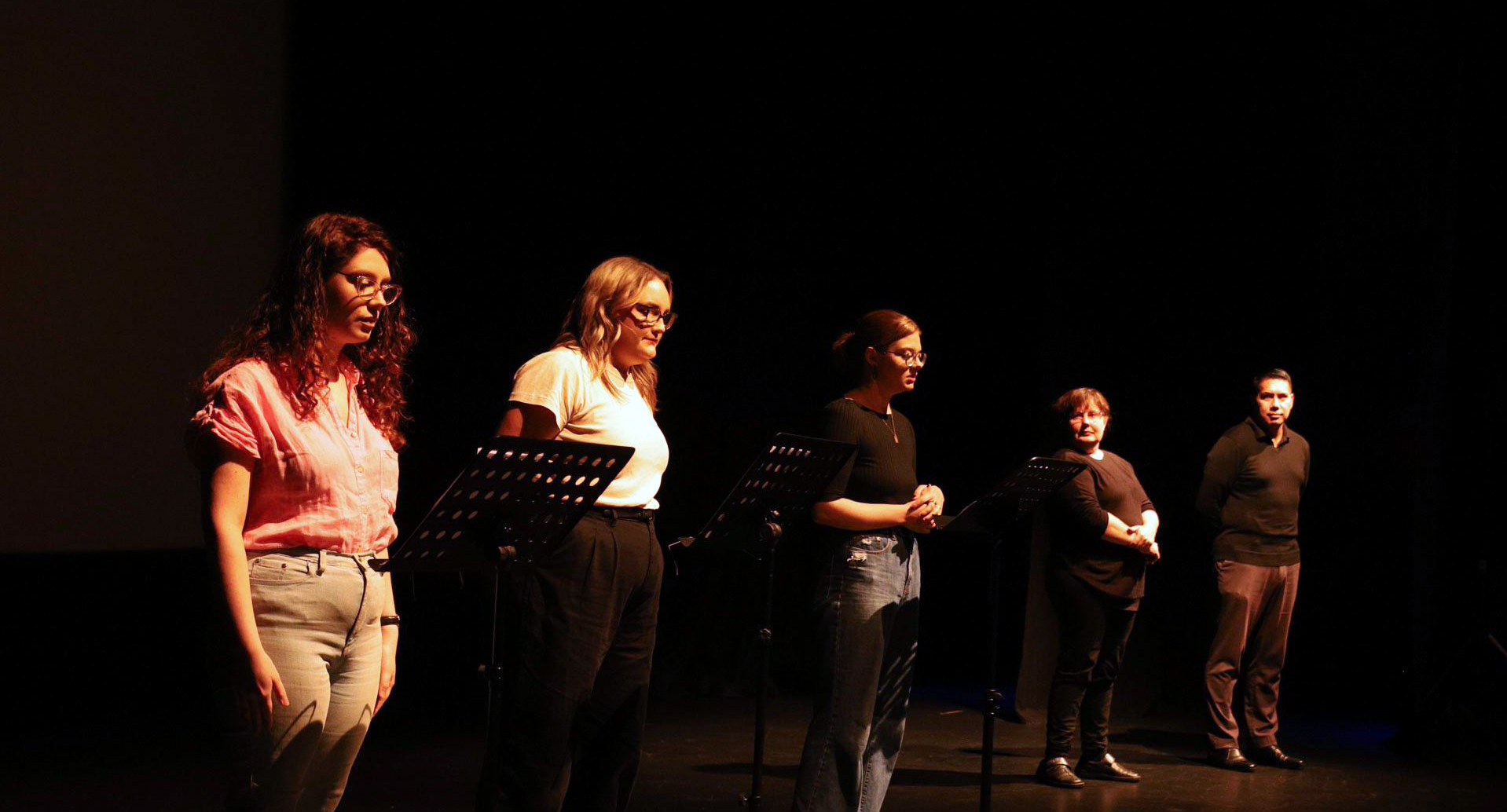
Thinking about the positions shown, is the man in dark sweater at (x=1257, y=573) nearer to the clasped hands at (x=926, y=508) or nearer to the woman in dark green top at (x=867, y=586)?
the woman in dark green top at (x=867, y=586)

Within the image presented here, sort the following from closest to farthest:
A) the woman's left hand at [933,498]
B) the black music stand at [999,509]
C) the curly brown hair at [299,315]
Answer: the curly brown hair at [299,315] → the woman's left hand at [933,498] → the black music stand at [999,509]

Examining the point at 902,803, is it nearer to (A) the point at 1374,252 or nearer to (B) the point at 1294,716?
(B) the point at 1294,716

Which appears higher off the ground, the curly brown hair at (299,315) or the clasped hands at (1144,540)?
the curly brown hair at (299,315)

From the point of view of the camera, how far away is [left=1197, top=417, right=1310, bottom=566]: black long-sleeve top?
5520 mm

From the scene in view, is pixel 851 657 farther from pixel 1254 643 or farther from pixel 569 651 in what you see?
pixel 1254 643

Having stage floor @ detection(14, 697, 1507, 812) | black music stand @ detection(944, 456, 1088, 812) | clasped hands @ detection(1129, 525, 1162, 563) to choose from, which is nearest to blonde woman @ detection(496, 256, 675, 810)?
black music stand @ detection(944, 456, 1088, 812)

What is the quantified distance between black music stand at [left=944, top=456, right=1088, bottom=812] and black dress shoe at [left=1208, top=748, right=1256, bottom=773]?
2122 mm

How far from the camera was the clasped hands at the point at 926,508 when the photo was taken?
3.27 meters

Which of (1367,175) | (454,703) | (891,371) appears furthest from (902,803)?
(1367,175)

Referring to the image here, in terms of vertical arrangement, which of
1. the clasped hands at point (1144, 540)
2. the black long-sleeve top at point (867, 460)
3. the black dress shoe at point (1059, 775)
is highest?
the black long-sleeve top at point (867, 460)

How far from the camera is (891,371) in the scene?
3512mm

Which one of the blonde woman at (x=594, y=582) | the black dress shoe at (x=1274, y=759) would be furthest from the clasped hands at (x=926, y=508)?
the black dress shoe at (x=1274, y=759)

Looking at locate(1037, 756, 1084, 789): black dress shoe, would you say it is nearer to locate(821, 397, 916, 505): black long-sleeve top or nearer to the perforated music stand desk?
locate(821, 397, 916, 505): black long-sleeve top

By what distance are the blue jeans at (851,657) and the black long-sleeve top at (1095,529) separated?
164 centimetres
